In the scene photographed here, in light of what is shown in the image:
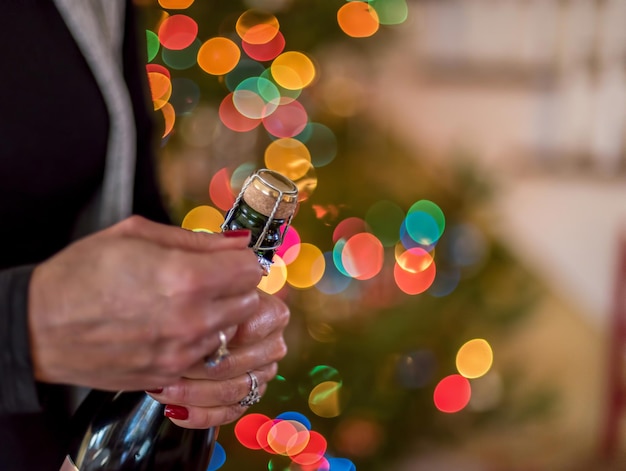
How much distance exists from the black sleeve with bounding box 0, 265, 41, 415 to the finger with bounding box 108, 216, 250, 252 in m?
0.05

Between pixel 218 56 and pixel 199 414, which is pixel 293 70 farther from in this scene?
pixel 199 414

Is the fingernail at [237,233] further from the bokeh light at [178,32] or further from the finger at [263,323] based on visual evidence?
the bokeh light at [178,32]

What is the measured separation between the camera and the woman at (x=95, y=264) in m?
0.27

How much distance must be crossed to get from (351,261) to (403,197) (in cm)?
17

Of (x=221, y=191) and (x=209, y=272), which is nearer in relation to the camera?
(x=209, y=272)

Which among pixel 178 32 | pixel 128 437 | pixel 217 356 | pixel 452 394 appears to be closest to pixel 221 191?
pixel 178 32

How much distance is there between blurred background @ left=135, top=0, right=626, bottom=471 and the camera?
3.75 ft

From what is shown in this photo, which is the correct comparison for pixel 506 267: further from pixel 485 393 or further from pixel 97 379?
pixel 97 379

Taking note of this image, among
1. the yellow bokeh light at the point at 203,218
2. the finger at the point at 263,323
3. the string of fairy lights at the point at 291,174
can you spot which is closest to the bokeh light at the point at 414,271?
the string of fairy lights at the point at 291,174

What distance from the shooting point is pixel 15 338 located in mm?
276

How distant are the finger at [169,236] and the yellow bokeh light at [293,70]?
93cm

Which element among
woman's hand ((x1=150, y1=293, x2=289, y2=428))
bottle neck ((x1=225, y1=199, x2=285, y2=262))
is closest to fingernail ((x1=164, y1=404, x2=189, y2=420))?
woman's hand ((x1=150, y1=293, x2=289, y2=428))

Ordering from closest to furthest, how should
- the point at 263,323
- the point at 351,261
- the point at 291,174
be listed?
1. the point at 263,323
2. the point at 291,174
3. the point at 351,261

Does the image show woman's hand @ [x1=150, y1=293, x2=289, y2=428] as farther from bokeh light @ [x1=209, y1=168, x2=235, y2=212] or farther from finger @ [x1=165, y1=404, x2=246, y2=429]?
bokeh light @ [x1=209, y1=168, x2=235, y2=212]
